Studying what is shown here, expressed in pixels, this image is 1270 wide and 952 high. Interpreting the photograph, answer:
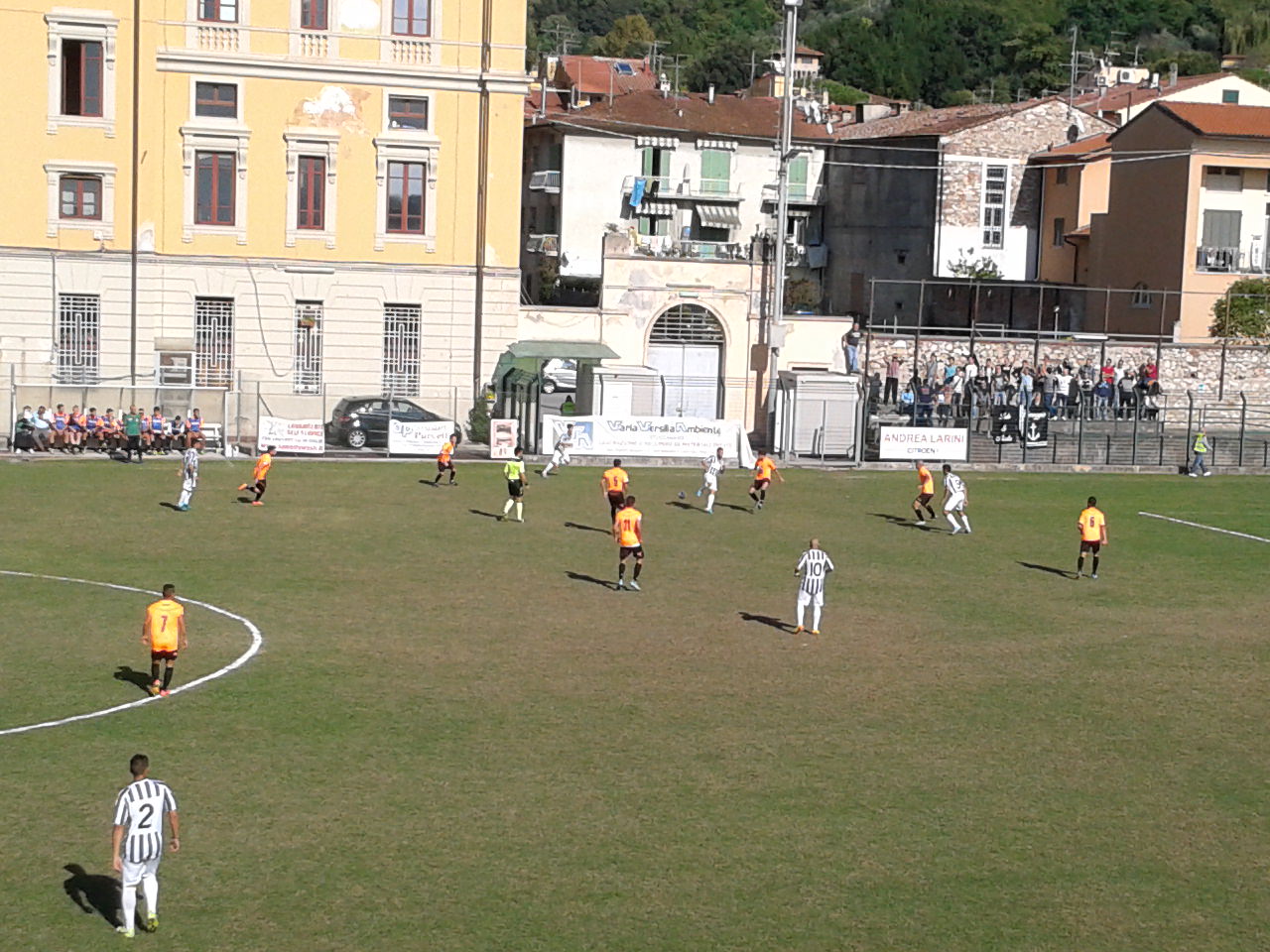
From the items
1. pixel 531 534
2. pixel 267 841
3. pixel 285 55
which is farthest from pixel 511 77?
pixel 267 841

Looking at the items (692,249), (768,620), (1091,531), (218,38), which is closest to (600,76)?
(692,249)

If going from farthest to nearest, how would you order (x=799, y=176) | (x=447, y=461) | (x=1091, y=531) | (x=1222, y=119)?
→ (x=799, y=176) < (x=1222, y=119) < (x=447, y=461) < (x=1091, y=531)

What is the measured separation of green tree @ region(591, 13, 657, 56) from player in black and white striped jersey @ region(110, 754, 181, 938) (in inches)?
4939

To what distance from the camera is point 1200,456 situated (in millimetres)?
51688

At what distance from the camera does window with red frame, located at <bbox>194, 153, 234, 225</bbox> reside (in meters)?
54.1

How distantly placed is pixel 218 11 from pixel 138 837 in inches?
1730

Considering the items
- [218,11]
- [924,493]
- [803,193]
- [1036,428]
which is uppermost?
[218,11]

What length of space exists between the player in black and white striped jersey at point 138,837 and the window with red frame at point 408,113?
42871 millimetres

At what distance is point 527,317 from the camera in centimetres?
5609

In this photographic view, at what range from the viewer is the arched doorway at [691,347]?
186 feet

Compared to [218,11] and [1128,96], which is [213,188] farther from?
[1128,96]

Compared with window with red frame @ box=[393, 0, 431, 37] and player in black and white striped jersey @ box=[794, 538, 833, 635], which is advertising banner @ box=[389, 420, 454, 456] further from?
player in black and white striped jersey @ box=[794, 538, 833, 635]

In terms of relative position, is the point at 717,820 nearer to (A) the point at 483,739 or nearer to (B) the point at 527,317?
(A) the point at 483,739

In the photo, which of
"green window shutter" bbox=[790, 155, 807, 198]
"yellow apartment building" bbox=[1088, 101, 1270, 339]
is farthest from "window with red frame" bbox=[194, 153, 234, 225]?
"green window shutter" bbox=[790, 155, 807, 198]
